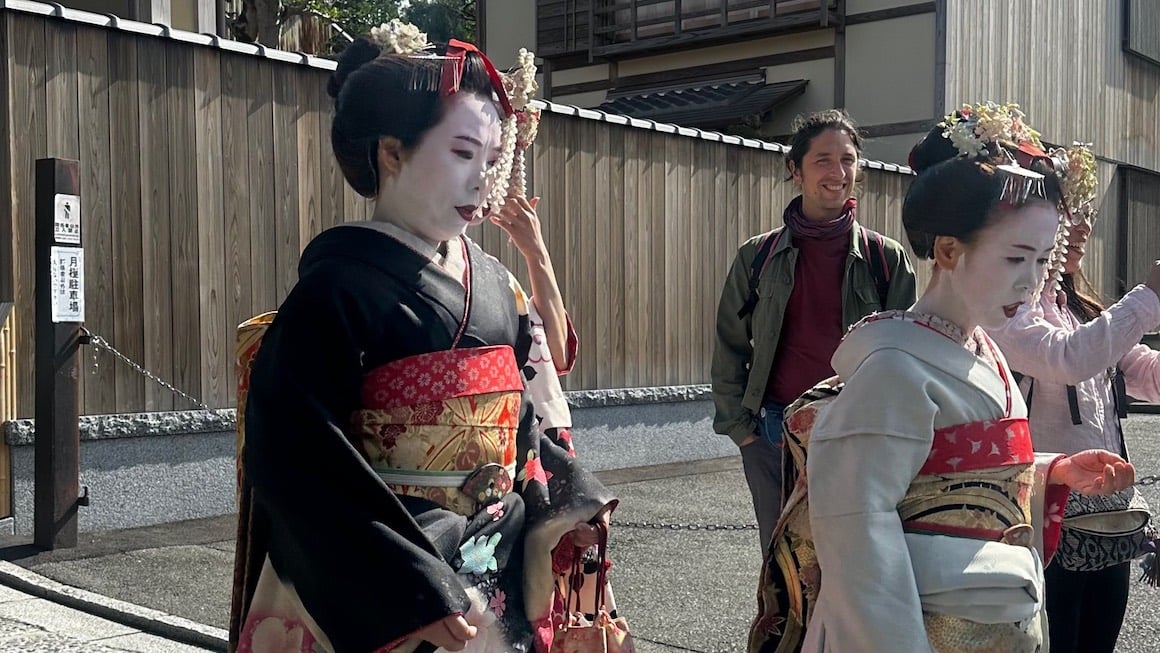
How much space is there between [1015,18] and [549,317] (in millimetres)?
12749

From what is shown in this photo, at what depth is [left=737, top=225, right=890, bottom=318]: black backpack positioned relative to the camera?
387 centimetres

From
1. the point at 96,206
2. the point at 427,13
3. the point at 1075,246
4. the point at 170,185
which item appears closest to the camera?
the point at 1075,246

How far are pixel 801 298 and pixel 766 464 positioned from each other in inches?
21.4

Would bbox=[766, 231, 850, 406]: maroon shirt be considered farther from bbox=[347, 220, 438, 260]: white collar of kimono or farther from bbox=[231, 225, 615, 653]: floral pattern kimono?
bbox=[347, 220, 438, 260]: white collar of kimono

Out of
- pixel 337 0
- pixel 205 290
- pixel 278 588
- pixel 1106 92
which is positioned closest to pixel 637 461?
pixel 205 290

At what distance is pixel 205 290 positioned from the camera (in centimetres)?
636

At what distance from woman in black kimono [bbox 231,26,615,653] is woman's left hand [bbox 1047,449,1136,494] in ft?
2.88

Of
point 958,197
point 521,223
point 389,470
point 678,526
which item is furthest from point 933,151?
point 678,526

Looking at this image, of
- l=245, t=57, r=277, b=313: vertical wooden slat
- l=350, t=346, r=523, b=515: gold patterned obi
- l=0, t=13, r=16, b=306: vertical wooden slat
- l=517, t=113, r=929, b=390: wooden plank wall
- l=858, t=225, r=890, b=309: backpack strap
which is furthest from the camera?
l=517, t=113, r=929, b=390: wooden plank wall

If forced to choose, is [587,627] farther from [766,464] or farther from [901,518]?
[766,464]

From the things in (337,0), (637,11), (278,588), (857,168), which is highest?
(337,0)

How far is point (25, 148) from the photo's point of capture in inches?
225

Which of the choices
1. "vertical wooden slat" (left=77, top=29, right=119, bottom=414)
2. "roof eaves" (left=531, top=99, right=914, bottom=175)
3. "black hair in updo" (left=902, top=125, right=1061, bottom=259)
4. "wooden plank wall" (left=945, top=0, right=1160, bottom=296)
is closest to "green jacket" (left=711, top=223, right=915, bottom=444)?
"black hair in updo" (left=902, top=125, right=1061, bottom=259)

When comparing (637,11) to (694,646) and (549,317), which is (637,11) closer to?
(694,646)
